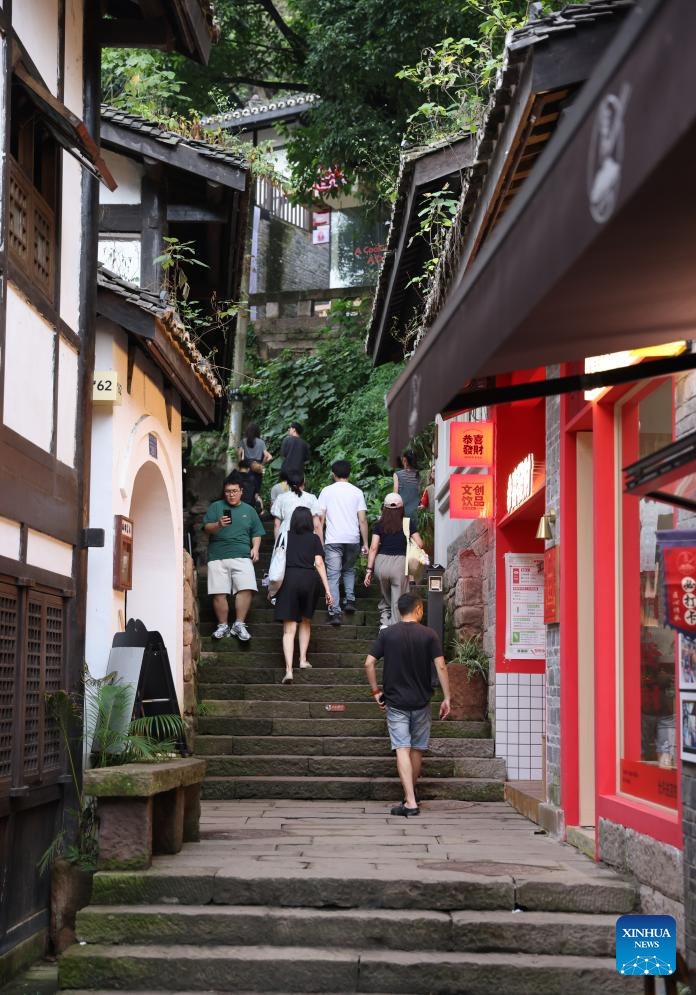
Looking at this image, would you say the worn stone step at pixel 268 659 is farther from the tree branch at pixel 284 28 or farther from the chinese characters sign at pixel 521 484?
the tree branch at pixel 284 28

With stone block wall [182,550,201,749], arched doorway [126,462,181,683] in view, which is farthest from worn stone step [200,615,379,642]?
arched doorway [126,462,181,683]

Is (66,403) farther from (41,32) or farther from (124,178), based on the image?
(124,178)

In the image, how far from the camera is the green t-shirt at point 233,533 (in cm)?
1427

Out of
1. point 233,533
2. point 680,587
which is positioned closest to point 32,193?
point 680,587

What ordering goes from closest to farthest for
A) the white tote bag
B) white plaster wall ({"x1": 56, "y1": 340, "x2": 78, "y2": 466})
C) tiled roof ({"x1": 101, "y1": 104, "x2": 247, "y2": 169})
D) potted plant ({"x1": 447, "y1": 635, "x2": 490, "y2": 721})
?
white plaster wall ({"x1": 56, "y1": 340, "x2": 78, "y2": 466}), tiled roof ({"x1": 101, "y1": 104, "x2": 247, "y2": 169}), potted plant ({"x1": 447, "y1": 635, "x2": 490, "y2": 721}), the white tote bag

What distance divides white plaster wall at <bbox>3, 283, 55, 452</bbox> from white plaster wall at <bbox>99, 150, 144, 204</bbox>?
4.48 metres

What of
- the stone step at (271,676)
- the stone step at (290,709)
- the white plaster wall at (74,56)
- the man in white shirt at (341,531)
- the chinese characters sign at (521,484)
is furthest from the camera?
the man in white shirt at (341,531)

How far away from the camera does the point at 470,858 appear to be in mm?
8000

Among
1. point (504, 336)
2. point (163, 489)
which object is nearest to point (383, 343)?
point (163, 489)

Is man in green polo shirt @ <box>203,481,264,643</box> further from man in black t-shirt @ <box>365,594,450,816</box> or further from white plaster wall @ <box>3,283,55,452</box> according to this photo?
white plaster wall @ <box>3,283,55,452</box>

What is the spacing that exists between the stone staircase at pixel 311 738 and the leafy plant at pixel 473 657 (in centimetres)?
50

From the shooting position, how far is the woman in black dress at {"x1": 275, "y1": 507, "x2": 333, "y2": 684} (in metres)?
13.3

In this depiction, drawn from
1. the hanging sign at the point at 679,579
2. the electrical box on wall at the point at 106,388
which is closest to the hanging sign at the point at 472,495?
the electrical box on wall at the point at 106,388

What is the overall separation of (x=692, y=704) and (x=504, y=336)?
130 inches
